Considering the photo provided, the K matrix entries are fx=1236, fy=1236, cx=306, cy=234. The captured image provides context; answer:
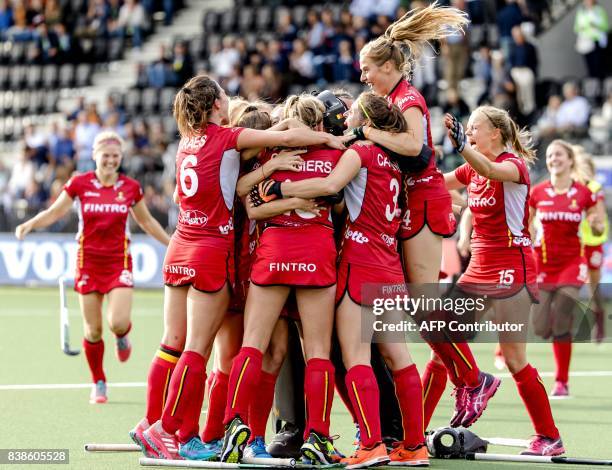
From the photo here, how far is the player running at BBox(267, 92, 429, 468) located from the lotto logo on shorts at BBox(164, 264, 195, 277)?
653mm

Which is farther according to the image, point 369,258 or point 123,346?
point 123,346

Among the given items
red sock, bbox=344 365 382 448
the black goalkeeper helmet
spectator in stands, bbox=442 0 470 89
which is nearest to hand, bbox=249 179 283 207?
the black goalkeeper helmet

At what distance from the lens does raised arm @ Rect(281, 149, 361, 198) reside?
6.65 m

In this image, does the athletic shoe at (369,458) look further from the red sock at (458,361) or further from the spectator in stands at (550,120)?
the spectator in stands at (550,120)

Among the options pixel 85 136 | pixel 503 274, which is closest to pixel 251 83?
pixel 85 136

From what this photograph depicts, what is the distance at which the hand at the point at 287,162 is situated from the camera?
6.77 metres

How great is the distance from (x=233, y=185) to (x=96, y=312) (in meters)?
3.18

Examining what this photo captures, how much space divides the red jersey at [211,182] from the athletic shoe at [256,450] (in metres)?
1.11

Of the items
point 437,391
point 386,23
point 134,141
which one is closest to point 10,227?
point 134,141

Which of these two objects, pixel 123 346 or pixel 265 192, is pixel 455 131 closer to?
pixel 265 192

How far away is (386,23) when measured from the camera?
2127 cm

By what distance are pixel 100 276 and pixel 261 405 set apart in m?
3.27

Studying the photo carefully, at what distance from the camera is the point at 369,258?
6809 millimetres

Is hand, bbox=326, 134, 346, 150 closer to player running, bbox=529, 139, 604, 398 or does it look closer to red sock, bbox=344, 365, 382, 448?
red sock, bbox=344, 365, 382, 448
